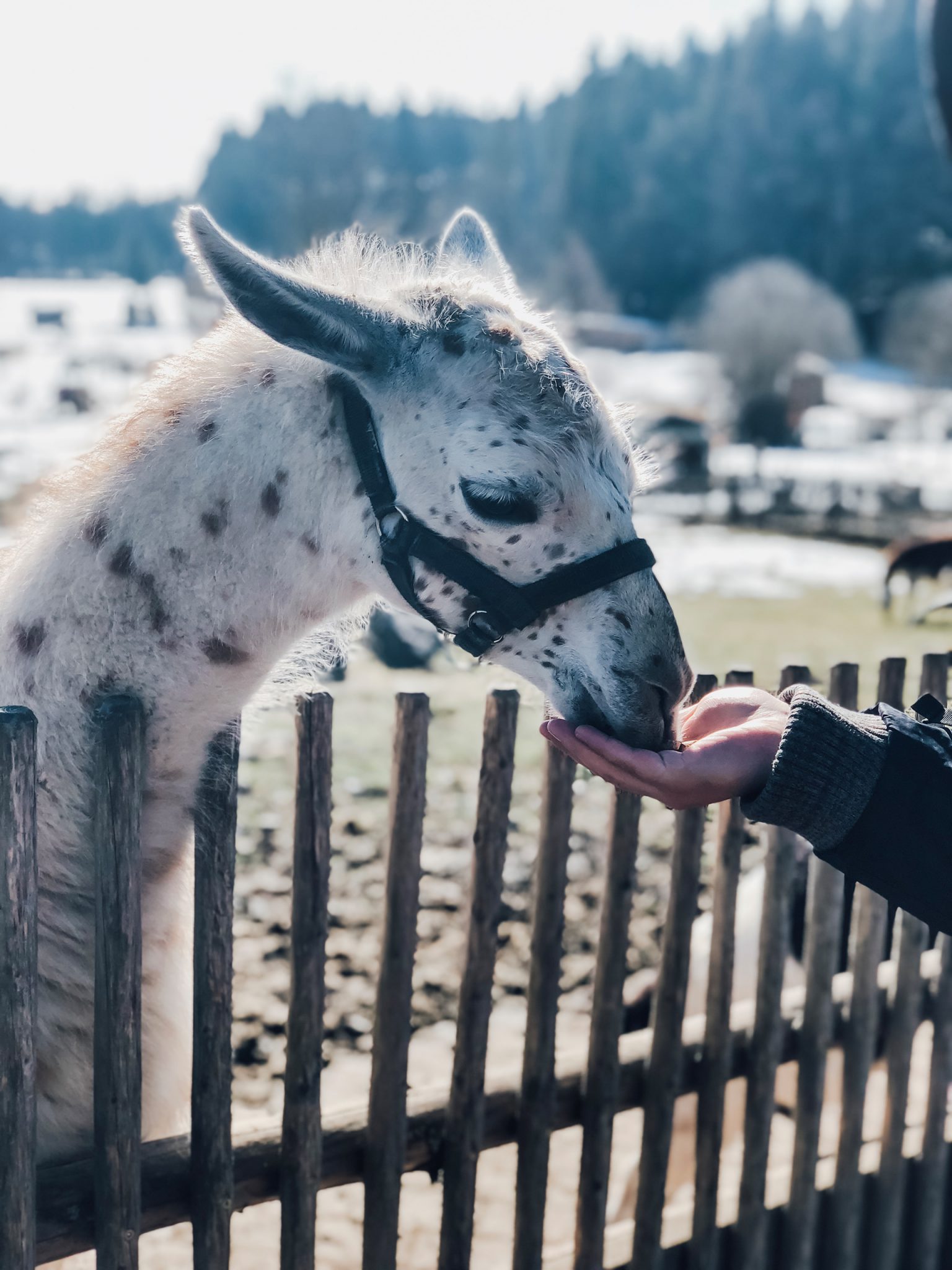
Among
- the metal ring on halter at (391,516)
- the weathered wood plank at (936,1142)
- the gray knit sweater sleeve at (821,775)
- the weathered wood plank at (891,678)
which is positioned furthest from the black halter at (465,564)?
the weathered wood plank at (936,1142)

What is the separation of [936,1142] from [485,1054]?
160cm

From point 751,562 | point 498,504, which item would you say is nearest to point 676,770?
point 498,504

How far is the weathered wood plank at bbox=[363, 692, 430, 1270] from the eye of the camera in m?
2.12

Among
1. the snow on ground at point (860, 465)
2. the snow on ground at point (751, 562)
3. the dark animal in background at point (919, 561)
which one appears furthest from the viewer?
the snow on ground at point (860, 465)

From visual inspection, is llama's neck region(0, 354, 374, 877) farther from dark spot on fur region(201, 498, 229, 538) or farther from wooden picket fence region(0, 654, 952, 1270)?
wooden picket fence region(0, 654, 952, 1270)

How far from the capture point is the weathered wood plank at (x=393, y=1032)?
212cm

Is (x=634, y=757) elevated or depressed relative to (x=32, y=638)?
depressed

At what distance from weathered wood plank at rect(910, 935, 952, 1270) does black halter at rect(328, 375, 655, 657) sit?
190 centimetres

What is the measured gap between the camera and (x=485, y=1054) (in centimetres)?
227

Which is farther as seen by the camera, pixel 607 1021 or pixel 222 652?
pixel 607 1021

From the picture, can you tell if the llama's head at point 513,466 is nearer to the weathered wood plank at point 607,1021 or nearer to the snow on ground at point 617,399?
the snow on ground at point 617,399

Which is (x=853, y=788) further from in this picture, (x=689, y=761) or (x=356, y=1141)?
(x=356, y=1141)

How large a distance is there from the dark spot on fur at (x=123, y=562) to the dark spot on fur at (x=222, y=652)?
187 millimetres

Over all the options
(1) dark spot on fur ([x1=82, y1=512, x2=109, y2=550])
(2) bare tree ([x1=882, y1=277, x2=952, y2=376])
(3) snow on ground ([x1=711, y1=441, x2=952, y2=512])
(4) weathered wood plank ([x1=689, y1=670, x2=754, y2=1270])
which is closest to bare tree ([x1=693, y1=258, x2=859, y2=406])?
(2) bare tree ([x1=882, y1=277, x2=952, y2=376])
